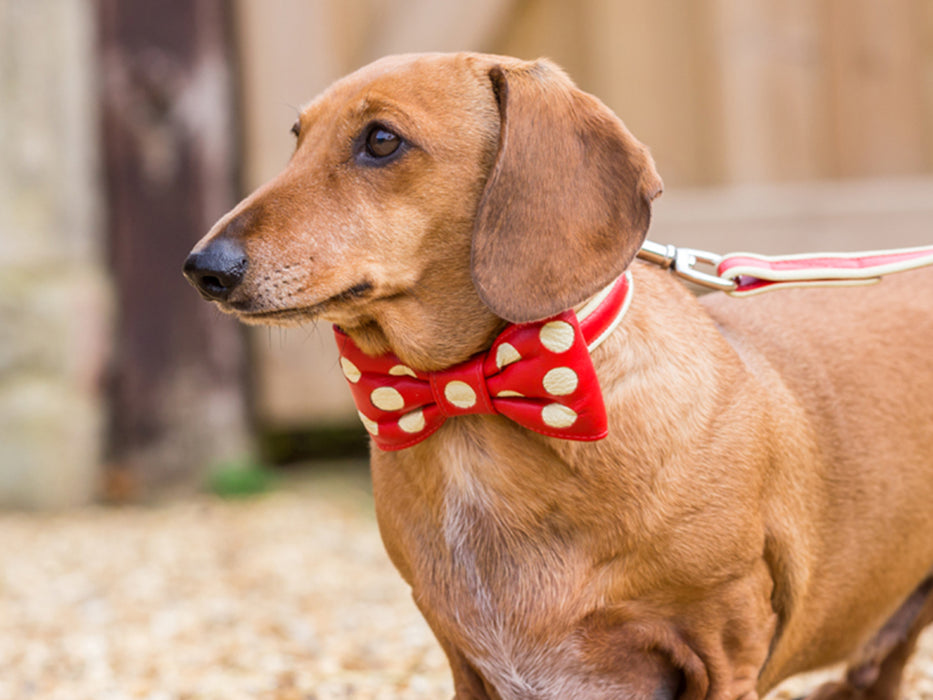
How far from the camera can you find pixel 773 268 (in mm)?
2322

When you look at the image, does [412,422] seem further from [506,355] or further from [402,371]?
[506,355]

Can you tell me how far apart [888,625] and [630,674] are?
3.37 ft

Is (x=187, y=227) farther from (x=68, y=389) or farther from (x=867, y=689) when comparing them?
(x=867, y=689)

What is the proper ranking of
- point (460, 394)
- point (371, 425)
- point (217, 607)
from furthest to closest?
point (217, 607) → point (371, 425) → point (460, 394)

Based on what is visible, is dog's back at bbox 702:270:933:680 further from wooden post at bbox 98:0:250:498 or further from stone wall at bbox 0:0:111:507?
stone wall at bbox 0:0:111:507

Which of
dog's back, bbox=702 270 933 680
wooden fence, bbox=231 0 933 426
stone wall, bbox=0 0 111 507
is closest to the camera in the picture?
dog's back, bbox=702 270 933 680

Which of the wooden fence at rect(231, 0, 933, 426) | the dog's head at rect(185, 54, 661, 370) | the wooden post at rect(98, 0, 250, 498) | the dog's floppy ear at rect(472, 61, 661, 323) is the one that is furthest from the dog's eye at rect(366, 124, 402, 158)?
the wooden post at rect(98, 0, 250, 498)

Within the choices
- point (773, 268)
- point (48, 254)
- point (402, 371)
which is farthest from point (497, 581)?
point (48, 254)

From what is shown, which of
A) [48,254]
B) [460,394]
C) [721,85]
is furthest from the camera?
[48,254]

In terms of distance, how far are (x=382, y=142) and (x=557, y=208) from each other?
1.16 feet

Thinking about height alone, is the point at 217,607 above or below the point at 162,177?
below

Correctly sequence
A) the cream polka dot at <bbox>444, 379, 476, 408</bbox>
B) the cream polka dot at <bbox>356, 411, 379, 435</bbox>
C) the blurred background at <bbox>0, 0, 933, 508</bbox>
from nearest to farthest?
1. the cream polka dot at <bbox>444, 379, 476, 408</bbox>
2. the cream polka dot at <bbox>356, 411, 379, 435</bbox>
3. the blurred background at <bbox>0, 0, 933, 508</bbox>

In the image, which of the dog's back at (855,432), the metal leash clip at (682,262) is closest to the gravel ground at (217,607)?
the dog's back at (855,432)

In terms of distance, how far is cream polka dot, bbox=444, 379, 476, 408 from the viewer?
197 cm
